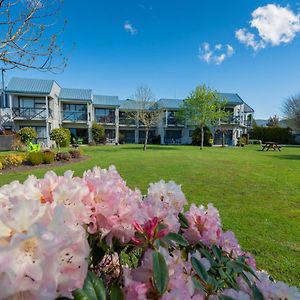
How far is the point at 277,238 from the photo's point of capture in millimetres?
4719

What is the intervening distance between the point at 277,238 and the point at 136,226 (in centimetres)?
463

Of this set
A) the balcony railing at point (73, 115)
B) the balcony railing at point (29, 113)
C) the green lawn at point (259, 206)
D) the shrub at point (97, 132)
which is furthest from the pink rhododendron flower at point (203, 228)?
the balcony railing at point (73, 115)

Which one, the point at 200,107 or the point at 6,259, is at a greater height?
the point at 200,107

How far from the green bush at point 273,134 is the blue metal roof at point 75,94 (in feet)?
106

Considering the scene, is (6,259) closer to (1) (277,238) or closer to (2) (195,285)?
(2) (195,285)

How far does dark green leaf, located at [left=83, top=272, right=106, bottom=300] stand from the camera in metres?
0.78

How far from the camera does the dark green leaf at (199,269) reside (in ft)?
3.32

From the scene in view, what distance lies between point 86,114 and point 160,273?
123 feet

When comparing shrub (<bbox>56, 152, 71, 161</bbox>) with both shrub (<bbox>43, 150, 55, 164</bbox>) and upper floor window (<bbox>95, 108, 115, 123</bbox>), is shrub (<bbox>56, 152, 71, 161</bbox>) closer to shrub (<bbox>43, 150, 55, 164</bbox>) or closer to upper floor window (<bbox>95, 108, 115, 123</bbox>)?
shrub (<bbox>43, 150, 55, 164</bbox>)

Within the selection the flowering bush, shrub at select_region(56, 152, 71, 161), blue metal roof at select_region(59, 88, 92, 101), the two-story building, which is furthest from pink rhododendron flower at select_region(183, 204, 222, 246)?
blue metal roof at select_region(59, 88, 92, 101)

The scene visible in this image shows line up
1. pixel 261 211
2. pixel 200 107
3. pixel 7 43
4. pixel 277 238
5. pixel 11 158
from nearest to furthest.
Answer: pixel 7 43
pixel 277 238
pixel 261 211
pixel 11 158
pixel 200 107

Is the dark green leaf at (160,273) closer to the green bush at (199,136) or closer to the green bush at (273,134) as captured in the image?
the green bush at (199,136)

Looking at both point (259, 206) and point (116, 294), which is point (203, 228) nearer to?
point (116, 294)

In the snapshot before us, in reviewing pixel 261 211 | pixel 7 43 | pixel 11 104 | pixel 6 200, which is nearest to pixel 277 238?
pixel 261 211
